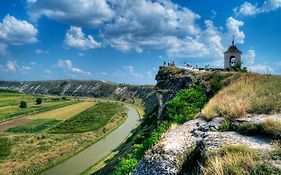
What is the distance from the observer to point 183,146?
569 inches

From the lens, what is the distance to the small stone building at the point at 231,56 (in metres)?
45.4

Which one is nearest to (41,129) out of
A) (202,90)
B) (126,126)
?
(126,126)

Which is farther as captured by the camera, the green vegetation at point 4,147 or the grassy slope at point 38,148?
the green vegetation at point 4,147

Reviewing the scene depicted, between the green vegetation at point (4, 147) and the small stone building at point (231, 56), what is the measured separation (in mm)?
36974

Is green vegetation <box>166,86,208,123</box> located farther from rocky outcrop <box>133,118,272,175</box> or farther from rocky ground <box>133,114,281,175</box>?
rocky outcrop <box>133,118,272,175</box>

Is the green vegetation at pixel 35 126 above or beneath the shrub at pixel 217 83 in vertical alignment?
beneath

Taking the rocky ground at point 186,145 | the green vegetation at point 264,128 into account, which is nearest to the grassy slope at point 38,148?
the rocky ground at point 186,145

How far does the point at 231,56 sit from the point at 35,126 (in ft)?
198

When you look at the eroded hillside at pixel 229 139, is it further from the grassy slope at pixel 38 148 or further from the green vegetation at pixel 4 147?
the green vegetation at pixel 4 147

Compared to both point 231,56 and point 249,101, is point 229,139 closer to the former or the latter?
point 249,101

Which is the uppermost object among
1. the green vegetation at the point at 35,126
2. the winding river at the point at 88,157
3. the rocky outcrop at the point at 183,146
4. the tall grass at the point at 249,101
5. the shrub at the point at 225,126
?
the tall grass at the point at 249,101

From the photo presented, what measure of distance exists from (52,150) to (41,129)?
2611 centimetres

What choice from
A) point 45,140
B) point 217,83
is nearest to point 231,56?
point 217,83

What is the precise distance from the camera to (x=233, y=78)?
28.4m
